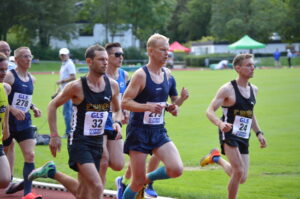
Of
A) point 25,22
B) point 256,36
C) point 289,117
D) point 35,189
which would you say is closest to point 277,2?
point 256,36

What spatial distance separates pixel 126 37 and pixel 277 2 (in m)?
20.5

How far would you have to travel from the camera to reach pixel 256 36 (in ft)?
263

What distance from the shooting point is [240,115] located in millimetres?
7992

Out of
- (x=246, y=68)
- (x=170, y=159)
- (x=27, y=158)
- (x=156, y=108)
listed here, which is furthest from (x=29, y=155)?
(x=246, y=68)

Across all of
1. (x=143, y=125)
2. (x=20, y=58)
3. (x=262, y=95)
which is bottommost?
(x=262, y=95)

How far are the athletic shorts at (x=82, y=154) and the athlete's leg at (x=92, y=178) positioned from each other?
0.07 m

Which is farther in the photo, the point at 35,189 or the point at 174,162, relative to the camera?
the point at 35,189

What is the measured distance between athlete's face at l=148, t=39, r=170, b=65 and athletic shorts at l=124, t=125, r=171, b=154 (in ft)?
2.79

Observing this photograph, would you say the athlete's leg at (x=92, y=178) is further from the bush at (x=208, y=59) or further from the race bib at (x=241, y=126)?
the bush at (x=208, y=59)

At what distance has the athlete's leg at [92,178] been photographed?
677 centimetres

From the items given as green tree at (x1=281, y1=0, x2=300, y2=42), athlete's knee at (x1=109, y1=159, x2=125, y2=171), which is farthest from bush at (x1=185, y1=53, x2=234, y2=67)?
athlete's knee at (x1=109, y1=159, x2=125, y2=171)

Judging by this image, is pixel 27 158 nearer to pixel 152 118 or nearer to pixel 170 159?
pixel 152 118

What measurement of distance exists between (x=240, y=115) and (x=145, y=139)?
1.42 metres

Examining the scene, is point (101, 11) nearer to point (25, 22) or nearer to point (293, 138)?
point (25, 22)
